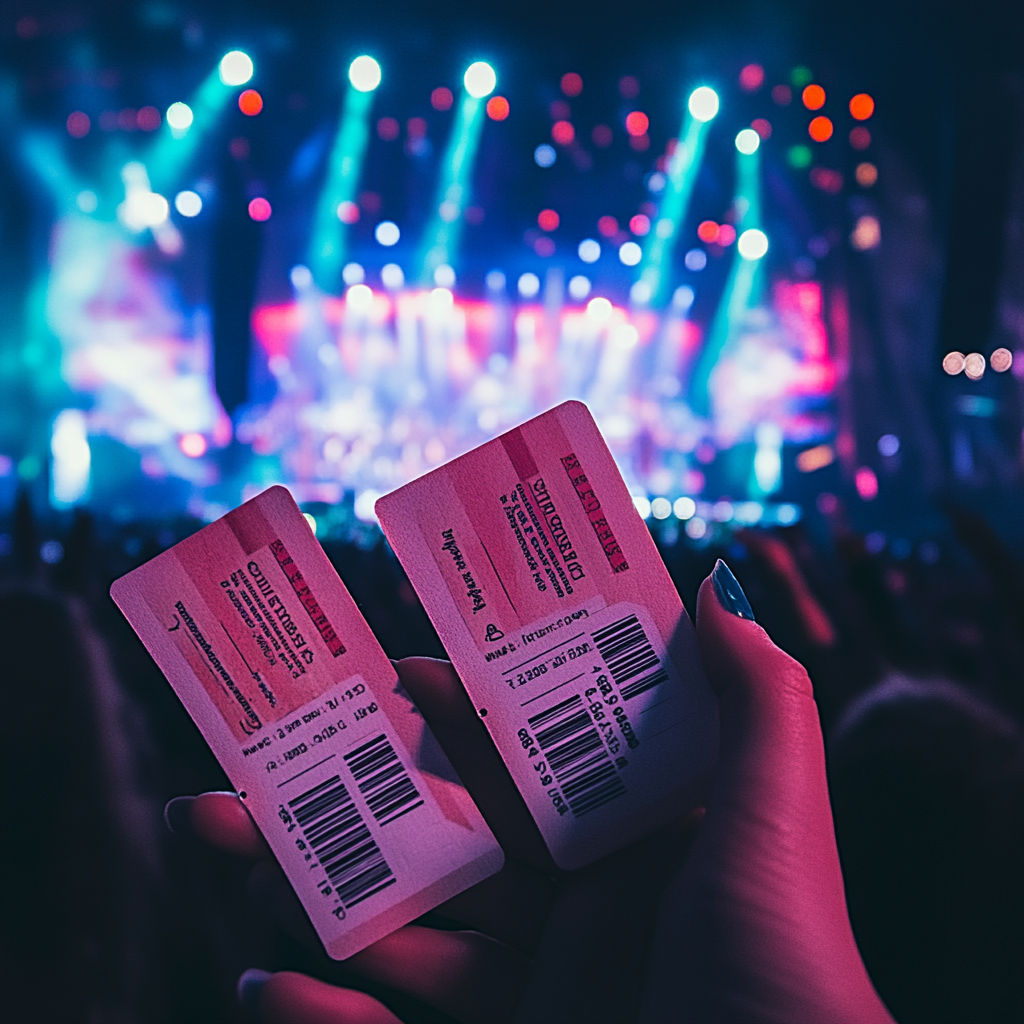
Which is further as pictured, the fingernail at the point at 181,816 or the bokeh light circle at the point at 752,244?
the bokeh light circle at the point at 752,244

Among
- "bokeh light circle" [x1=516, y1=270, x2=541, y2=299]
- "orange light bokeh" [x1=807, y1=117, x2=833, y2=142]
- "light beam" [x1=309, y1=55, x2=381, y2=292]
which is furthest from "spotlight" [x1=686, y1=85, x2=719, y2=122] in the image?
"light beam" [x1=309, y1=55, x2=381, y2=292]

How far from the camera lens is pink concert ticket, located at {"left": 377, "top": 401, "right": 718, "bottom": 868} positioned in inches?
39.3

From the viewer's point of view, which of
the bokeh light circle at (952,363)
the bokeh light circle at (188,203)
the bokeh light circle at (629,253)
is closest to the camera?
the bokeh light circle at (952,363)

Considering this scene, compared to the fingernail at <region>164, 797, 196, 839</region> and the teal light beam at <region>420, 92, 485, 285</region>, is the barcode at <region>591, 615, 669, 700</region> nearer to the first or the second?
the fingernail at <region>164, 797, 196, 839</region>

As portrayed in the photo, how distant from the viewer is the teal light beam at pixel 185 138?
31.7ft

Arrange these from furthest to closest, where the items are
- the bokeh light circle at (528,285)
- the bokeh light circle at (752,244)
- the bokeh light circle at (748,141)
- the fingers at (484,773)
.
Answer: the bokeh light circle at (528,285)
the bokeh light circle at (752,244)
the bokeh light circle at (748,141)
the fingers at (484,773)

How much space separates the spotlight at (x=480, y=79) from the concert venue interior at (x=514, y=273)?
4 centimetres

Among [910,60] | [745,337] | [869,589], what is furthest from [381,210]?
[869,589]

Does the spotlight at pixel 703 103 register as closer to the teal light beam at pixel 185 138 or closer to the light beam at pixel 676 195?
the light beam at pixel 676 195

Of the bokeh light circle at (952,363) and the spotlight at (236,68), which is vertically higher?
the spotlight at (236,68)

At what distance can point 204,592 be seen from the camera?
3.34 ft

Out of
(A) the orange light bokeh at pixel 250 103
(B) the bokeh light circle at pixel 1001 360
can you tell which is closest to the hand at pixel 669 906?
(A) the orange light bokeh at pixel 250 103

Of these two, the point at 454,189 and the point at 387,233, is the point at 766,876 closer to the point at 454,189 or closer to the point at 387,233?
the point at 454,189

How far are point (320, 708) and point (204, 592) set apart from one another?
0.21 metres
